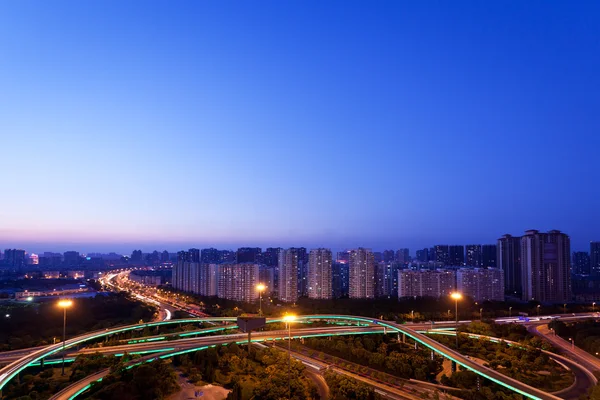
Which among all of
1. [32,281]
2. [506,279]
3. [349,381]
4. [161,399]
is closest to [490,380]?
[349,381]

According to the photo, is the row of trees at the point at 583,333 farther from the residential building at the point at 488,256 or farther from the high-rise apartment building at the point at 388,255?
the high-rise apartment building at the point at 388,255

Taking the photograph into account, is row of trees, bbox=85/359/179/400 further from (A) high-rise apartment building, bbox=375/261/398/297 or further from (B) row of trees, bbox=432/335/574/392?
(A) high-rise apartment building, bbox=375/261/398/297

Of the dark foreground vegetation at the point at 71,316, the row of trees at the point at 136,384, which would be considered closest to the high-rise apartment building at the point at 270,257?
the dark foreground vegetation at the point at 71,316

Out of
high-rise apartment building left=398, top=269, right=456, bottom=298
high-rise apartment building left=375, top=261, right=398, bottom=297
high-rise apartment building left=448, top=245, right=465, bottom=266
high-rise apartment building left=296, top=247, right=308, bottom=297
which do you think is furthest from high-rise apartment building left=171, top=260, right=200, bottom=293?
high-rise apartment building left=448, top=245, right=465, bottom=266

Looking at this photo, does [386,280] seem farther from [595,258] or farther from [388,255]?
[388,255]

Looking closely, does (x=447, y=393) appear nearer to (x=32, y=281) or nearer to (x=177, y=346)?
(x=177, y=346)

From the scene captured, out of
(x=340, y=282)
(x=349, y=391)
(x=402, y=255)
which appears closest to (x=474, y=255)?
(x=340, y=282)
